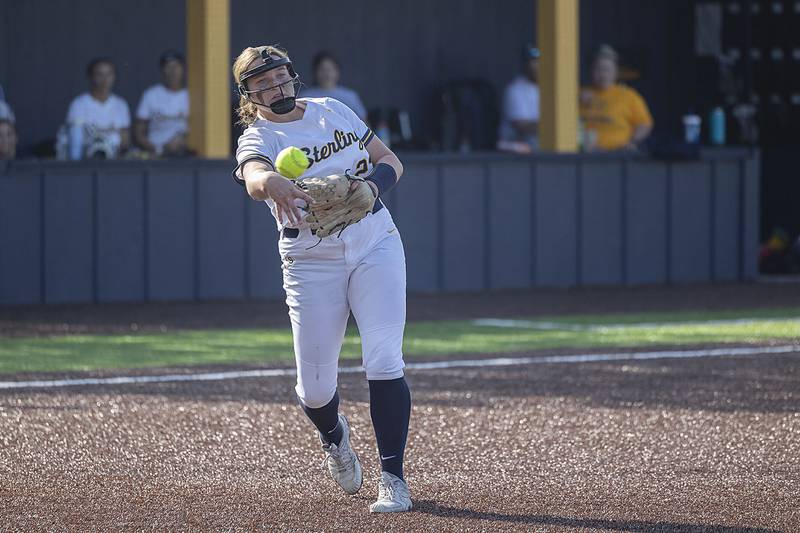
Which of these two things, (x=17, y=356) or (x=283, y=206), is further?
(x=17, y=356)

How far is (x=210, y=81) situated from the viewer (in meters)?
14.3

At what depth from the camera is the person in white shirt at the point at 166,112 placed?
48.3ft

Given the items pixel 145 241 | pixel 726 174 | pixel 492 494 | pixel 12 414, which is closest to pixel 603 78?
pixel 726 174

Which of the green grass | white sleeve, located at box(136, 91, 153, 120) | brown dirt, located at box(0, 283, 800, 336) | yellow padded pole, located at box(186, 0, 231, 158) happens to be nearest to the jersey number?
the green grass

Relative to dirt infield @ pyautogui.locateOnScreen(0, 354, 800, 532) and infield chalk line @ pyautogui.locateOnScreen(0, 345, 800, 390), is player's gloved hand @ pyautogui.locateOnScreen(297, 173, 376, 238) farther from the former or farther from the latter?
infield chalk line @ pyautogui.locateOnScreen(0, 345, 800, 390)

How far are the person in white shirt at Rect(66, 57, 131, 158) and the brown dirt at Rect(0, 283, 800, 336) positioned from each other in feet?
4.78

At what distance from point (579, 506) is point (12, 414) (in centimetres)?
360

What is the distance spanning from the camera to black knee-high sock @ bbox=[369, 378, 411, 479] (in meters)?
5.88

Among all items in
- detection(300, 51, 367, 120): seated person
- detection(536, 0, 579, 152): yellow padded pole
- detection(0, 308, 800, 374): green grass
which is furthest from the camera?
detection(536, 0, 579, 152): yellow padded pole

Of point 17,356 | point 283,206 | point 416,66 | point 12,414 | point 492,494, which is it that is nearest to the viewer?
point 283,206

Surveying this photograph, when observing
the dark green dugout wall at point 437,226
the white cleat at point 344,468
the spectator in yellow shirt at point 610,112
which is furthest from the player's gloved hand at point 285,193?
the spectator in yellow shirt at point 610,112

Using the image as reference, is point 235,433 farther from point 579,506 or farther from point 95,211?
point 95,211

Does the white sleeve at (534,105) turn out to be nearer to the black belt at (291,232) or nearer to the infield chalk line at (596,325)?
the infield chalk line at (596,325)

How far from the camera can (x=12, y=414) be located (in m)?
8.22
